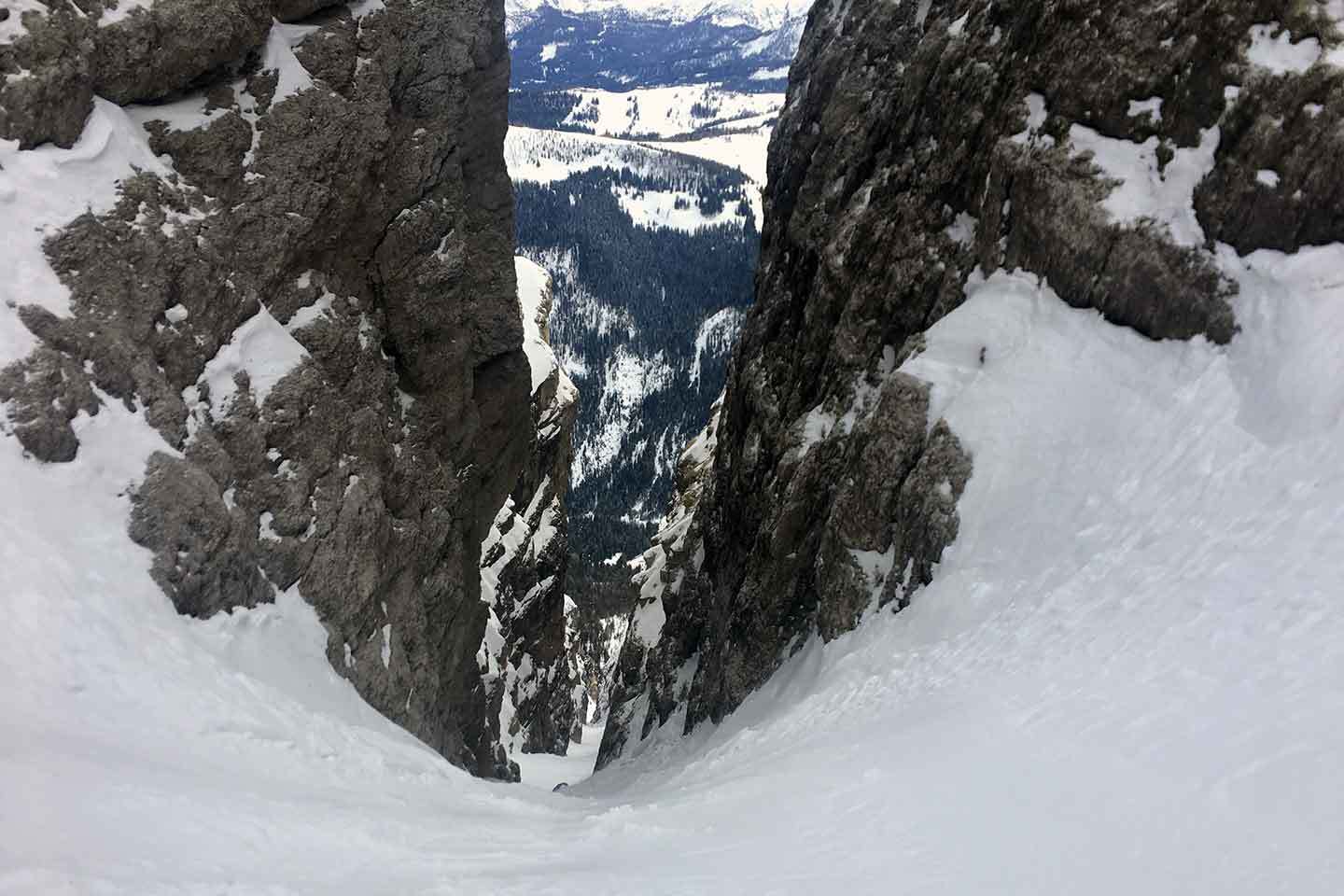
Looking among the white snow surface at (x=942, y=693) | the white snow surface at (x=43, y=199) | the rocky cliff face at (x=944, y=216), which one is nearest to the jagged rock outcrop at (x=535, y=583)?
the rocky cliff face at (x=944, y=216)

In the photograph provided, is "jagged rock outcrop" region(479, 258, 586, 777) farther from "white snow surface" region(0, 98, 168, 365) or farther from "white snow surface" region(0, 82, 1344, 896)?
"white snow surface" region(0, 82, 1344, 896)

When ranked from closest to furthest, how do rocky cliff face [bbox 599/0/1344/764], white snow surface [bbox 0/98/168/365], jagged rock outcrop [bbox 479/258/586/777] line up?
white snow surface [bbox 0/98/168/365], rocky cliff face [bbox 599/0/1344/764], jagged rock outcrop [bbox 479/258/586/777]

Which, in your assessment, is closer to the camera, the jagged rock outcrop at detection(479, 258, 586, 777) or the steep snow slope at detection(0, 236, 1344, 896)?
the steep snow slope at detection(0, 236, 1344, 896)

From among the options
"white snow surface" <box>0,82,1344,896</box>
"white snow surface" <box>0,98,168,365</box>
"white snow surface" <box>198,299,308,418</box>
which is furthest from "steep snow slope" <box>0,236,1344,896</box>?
"white snow surface" <box>198,299,308,418</box>

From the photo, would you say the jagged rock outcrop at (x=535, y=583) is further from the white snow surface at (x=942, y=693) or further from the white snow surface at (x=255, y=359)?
the white snow surface at (x=942, y=693)

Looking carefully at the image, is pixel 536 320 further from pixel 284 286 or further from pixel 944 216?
pixel 944 216

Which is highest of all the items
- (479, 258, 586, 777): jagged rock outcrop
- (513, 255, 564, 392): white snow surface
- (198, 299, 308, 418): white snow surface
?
(198, 299, 308, 418): white snow surface
